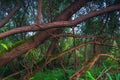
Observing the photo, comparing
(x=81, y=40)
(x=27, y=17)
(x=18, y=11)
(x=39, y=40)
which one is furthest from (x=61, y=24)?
(x=27, y=17)

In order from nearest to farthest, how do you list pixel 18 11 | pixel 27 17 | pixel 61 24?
pixel 61 24, pixel 18 11, pixel 27 17

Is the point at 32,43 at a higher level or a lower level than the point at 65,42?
higher

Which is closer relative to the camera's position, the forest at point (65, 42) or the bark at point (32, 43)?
the forest at point (65, 42)

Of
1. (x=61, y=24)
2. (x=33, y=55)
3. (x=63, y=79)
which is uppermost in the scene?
(x=61, y=24)

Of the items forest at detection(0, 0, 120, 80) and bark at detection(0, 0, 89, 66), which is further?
bark at detection(0, 0, 89, 66)

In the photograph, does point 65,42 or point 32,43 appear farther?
point 65,42

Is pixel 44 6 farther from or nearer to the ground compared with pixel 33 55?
farther from the ground

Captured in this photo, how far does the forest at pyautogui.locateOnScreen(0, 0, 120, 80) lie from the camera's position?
23.6 ft

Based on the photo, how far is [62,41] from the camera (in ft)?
40.6

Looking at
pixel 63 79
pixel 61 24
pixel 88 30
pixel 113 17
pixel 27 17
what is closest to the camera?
→ pixel 61 24

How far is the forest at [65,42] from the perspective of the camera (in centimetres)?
719

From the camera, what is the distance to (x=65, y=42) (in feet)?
41.1

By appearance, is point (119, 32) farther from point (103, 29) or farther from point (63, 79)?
point (63, 79)

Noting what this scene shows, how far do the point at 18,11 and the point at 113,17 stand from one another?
13.4 feet
